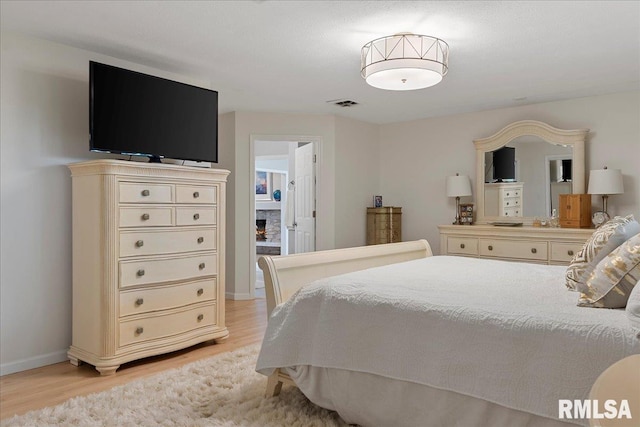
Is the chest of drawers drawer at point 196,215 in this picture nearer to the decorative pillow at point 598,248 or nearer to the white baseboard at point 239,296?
the white baseboard at point 239,296

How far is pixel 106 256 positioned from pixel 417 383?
218 centimetres

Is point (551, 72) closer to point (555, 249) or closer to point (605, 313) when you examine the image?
point (555, 249)

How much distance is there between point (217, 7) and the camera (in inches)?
104

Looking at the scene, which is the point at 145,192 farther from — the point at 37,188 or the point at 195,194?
the point at 37,188

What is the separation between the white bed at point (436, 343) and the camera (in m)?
1.55

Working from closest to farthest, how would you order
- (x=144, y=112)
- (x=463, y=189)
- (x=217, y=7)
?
(x=217, y=7) → (x=144, y=112) → (x=463, y=189)

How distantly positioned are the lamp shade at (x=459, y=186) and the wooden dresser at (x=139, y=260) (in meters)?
3.03

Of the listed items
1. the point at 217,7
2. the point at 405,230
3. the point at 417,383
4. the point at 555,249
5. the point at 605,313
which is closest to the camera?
the point at 605,313

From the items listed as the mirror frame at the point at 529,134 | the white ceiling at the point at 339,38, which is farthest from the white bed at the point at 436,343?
the mirror frame at the point at 529,134

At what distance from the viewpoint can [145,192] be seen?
3.13 metres

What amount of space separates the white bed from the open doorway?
3176 millimetres

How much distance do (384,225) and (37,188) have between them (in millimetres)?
3991

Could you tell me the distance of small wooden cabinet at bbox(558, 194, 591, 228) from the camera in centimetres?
443

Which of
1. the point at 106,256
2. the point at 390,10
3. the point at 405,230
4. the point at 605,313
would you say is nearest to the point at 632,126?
the point at 405,230
